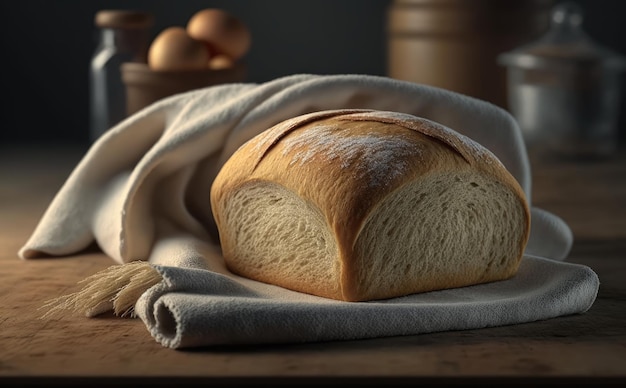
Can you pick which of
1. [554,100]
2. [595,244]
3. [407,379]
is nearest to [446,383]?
[407,379]

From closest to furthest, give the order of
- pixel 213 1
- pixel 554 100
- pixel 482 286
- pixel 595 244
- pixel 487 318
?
pixel 487 318, pixel 482 286, pixel 595 244, pixel 554 100, pixel 213 1

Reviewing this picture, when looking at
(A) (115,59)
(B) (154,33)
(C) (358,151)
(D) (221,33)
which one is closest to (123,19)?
(A) (115,59)

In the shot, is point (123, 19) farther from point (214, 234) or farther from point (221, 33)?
point (214, 234)

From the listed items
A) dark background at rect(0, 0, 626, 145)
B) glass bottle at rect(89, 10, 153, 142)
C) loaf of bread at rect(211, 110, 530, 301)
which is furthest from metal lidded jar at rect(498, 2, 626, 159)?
loaf of bread at rect(211, 110, 530, 301)

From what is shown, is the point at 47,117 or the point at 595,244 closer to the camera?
the point at 595,244

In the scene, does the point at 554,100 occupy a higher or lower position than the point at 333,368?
lower

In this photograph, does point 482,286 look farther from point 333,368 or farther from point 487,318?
point 333,368

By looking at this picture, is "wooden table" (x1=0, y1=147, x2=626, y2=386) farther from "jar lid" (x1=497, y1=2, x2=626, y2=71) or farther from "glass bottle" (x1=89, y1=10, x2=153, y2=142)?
"jar lid" (x1=497, y1=2, x2=626, y2=71)
